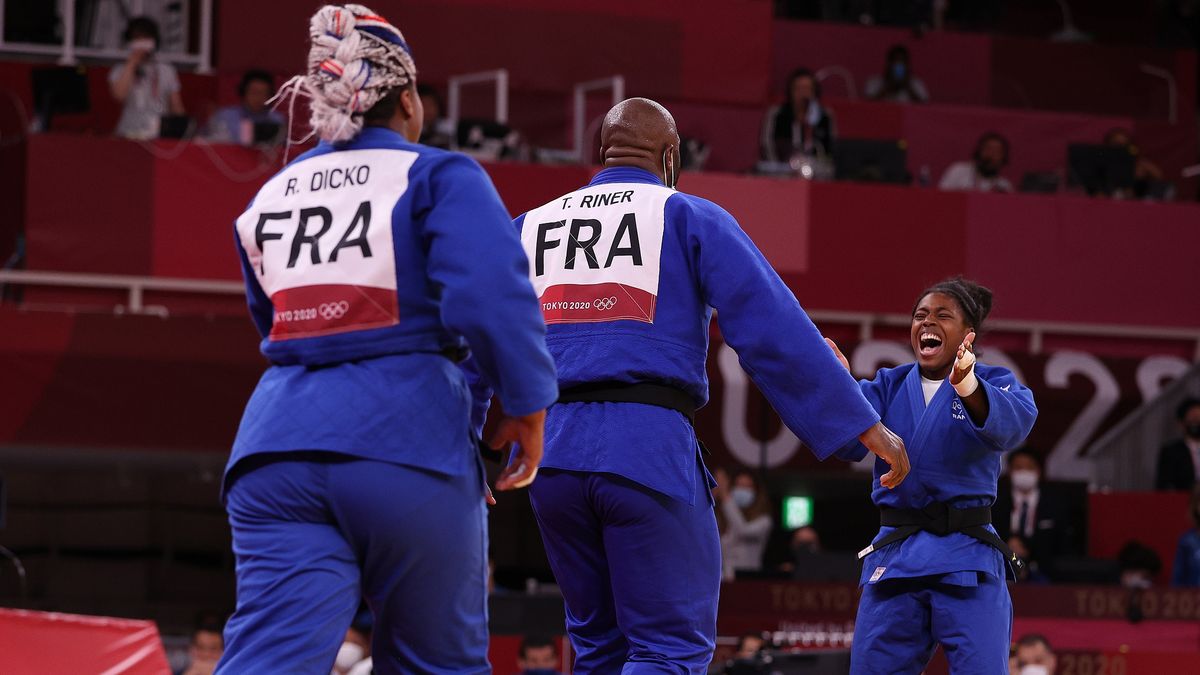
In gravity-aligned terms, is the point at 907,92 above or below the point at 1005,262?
above

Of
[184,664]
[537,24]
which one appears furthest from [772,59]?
[184,664]

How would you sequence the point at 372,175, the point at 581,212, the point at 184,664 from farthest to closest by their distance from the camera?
the point at 184,664 → the point at 581,212 → the point at 372,175

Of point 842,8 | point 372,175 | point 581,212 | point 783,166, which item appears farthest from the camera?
point 842,8

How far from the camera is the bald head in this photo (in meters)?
4.85

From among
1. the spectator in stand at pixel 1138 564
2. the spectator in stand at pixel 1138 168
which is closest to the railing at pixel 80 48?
the spectator in stand at pixel 1138 168

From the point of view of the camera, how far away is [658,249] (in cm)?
455

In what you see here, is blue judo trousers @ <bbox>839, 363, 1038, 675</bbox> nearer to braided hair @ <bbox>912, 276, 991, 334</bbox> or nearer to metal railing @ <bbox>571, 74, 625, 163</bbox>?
braided hair @ <bbox>912, 276, 991, 334</bbox>

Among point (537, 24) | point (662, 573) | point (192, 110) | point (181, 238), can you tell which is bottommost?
point (662, 573)

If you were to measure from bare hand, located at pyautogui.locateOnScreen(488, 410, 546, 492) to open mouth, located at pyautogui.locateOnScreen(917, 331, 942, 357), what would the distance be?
2271 millimetres

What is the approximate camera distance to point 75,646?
540 cm

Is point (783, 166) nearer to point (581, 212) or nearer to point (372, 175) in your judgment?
point (581, 212)

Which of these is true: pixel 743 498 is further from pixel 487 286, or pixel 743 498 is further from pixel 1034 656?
pixel 487 286

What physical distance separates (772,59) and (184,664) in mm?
9289

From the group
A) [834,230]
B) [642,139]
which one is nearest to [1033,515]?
[834,230]
